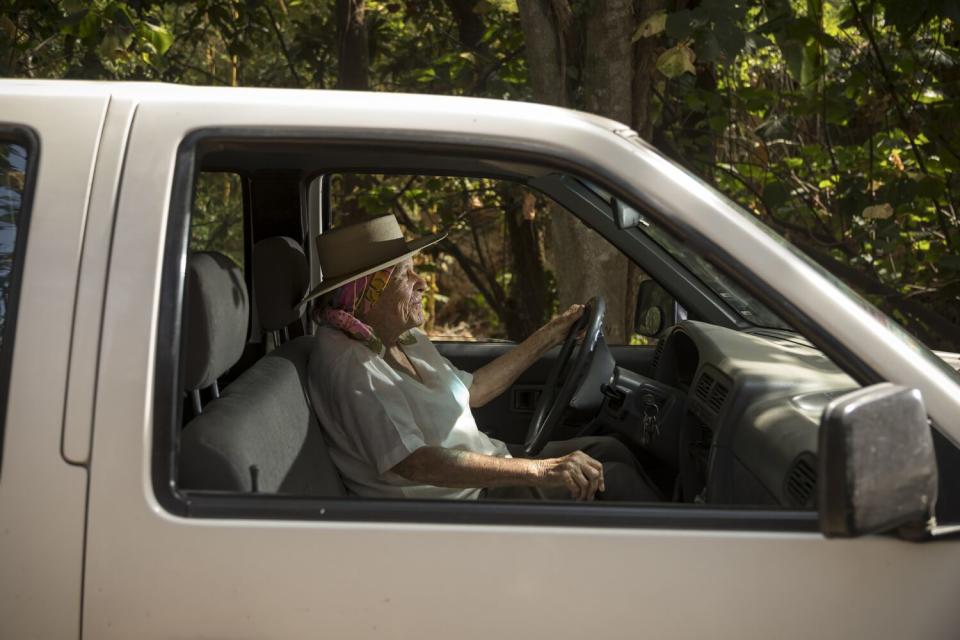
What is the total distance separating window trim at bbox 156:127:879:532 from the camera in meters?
1.61

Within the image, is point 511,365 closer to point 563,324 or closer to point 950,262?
point 563,324

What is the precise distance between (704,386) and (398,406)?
87cm

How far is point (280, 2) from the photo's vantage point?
21.7 ft

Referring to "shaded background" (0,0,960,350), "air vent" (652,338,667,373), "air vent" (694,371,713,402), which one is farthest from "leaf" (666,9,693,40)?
"air vent" (694,371,713,402)

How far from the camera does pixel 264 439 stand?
6.80 feet

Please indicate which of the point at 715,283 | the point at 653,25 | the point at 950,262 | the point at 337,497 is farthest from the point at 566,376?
the point at 950,262

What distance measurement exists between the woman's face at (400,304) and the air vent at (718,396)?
0.76 meters

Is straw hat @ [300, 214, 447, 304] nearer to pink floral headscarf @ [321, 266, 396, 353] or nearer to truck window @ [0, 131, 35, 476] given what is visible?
pink floral headscarf @ [321, 266, 396, 353]

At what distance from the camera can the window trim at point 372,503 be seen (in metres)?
1.61

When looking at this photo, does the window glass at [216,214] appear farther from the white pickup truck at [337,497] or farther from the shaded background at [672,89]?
the white pickup truck at [337,497]

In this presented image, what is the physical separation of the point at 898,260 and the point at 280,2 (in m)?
3.98

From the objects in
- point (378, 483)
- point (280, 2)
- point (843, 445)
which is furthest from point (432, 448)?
point (280, 2)

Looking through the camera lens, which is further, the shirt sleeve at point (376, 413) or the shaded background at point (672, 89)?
the shaded background at point (672, 89)

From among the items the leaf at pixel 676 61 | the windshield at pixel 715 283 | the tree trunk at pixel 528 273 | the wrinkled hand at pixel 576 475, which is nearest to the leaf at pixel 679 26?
the leaf at pixel 676 61
